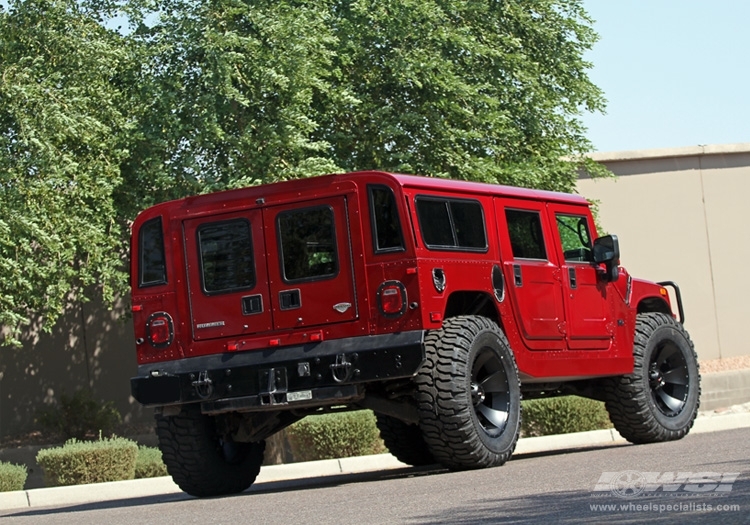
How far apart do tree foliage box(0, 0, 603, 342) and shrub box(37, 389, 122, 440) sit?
2.23 metres

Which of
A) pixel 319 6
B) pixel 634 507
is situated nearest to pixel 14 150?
pixel 319 6

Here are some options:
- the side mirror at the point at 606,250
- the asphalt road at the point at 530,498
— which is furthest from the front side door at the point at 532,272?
the asphalt road at the point at 530,498

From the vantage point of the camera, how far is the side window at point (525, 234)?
38.9 feet

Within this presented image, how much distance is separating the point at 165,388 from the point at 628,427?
184 inches

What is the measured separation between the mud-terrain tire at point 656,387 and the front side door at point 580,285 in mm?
601

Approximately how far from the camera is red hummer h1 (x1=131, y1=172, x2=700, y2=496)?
10.5 m

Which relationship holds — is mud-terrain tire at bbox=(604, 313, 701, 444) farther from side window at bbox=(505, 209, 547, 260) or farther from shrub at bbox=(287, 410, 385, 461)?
shrub at bbox=(287, 410, 385, 461)

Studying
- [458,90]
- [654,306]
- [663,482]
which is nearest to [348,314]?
[663,482]

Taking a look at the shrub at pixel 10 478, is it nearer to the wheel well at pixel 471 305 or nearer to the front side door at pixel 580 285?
the wheel well at pixel 471 305

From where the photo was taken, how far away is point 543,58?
24812 millimetres

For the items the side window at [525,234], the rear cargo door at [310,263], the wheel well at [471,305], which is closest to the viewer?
the rear cargo door at [310,263]

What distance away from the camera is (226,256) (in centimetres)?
1128

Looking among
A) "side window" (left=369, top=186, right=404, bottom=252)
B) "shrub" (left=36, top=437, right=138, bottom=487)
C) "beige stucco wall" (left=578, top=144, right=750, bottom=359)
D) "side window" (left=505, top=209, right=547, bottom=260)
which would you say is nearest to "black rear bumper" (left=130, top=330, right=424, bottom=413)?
"side window" (left=369, top=186, right=404, bottom=252)

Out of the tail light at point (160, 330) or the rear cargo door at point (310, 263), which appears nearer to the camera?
the rear cargo door at point (310, 263)
